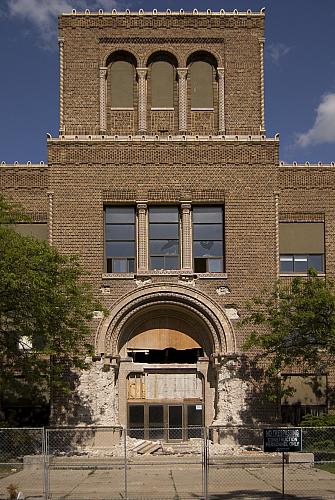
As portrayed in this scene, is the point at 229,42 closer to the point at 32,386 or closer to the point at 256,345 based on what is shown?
the point at 256,345

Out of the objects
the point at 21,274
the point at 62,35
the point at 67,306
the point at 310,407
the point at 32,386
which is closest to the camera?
the point at 21,274

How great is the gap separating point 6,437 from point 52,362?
370 cm

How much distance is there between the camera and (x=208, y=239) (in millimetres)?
31594

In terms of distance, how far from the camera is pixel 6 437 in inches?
1040

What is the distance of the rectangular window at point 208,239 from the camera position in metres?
31.3

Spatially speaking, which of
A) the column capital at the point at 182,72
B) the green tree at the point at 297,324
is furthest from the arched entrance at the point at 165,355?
the column capital at the point at 182,72

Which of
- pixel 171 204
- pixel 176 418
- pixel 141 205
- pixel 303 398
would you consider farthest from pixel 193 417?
pixel 141 205

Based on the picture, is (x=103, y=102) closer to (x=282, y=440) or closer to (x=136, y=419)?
(x=136, y=419)

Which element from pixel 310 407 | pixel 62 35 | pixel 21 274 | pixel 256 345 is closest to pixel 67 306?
pixel 21 274

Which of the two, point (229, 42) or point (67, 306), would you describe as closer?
point (67, 306)

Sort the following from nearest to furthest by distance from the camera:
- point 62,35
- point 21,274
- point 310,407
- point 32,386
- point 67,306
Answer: point 21,274 → point 67,306 → point 32,386 → point 310,407 → point 62,35

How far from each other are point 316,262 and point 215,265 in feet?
14.1

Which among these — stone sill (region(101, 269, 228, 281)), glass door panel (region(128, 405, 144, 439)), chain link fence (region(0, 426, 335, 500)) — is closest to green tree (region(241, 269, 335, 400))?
stone sill (region(101, 269, 228, 281))

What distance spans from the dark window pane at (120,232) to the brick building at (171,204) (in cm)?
6
